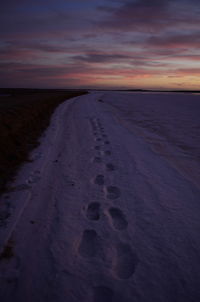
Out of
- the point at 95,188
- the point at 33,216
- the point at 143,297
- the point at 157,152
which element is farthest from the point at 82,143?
the point at 143,297

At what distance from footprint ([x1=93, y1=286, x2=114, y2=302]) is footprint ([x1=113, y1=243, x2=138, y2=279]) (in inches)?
6.9

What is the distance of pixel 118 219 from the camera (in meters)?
2.50

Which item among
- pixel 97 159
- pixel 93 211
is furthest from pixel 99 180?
pixel 97 159

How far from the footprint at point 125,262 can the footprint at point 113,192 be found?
101 centimetres

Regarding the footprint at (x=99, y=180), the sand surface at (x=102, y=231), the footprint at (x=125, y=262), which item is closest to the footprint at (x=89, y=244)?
the sand surface at (x=102, y=231)

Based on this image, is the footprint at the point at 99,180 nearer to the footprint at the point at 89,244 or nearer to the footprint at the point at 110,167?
the footprint at the point at 110,167

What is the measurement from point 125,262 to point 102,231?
18.8 inches

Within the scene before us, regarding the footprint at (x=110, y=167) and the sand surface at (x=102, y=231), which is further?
the footprint at (x=110, y=167)

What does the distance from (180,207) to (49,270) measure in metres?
1.94

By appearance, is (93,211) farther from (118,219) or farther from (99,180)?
(99,180)

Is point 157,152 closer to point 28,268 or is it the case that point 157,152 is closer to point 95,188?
point 95,188

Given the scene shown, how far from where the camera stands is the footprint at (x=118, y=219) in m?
2.37

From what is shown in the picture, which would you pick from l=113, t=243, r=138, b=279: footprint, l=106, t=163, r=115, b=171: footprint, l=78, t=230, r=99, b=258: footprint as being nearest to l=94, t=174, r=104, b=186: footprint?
l=106, t=163, r=115, b=171: footprint

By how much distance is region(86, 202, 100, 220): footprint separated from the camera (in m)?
2.54
